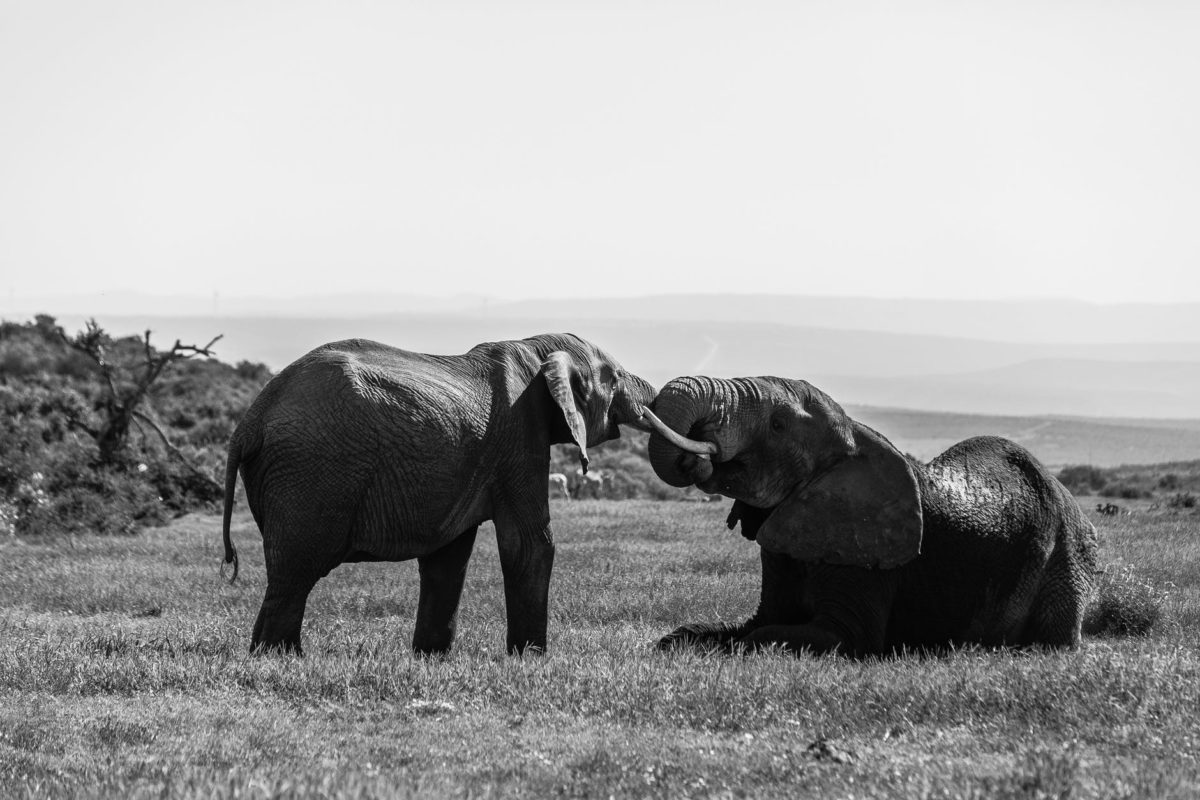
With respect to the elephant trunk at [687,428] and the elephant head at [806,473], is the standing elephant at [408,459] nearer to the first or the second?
the elephant trunk at [687,428]

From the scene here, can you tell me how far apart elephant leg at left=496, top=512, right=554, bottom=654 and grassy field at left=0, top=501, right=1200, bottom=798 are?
1.25 feet

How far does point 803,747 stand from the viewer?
7.44 meters

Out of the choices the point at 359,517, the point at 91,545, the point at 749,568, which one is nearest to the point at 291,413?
the point at 359,517

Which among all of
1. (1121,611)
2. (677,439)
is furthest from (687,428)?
(1121,611)

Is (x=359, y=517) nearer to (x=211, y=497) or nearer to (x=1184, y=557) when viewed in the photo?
(x=1184, y=557)

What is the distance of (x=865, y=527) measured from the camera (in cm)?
1058

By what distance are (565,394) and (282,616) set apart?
8.35 ft

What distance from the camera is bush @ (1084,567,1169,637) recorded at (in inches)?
520

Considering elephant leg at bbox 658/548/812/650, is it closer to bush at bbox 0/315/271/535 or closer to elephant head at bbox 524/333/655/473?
elephant head at bbox 524/333/655/473

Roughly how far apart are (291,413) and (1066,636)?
5.97 metres

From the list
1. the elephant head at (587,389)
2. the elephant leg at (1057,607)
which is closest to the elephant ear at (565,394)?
the elephant head at (587,389)

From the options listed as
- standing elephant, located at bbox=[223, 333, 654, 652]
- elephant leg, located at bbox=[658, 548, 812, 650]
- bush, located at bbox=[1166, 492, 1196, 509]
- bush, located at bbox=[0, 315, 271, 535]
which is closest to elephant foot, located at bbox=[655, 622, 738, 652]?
elephant leg, located at bbox=[658, 548, 812, 650]

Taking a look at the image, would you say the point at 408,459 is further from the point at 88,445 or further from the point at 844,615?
the point at 88,445

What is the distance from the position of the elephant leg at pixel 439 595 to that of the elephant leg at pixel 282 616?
1224mm
